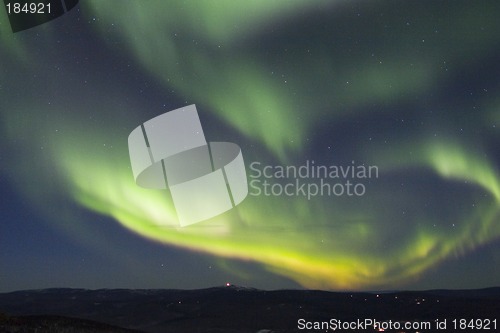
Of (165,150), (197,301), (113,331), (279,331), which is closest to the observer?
(165,150)

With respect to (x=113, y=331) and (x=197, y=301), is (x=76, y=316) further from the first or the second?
(x=197, y=301)

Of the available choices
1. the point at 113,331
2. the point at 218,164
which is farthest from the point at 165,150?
the point at 113,331

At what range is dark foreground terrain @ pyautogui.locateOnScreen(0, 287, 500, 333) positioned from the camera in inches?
418

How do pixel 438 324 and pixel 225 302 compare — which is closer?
pixel 438 324

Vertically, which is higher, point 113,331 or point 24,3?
point 24,3

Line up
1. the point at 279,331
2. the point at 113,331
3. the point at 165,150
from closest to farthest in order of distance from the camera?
the point at 165,150, the point at 279,331, the point at 113,331

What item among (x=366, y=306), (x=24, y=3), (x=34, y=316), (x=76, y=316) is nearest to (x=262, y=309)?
(x=366, y=306)

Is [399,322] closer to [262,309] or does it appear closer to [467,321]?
[467,321]

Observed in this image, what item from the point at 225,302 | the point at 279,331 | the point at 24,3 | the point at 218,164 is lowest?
the point at 279,331

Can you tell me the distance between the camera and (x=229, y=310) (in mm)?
12141

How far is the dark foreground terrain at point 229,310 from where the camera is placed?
10617 millimetres

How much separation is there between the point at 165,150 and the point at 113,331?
4.47 meters

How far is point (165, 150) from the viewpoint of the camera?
9.77 metres

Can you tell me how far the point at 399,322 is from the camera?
9.91 meters
